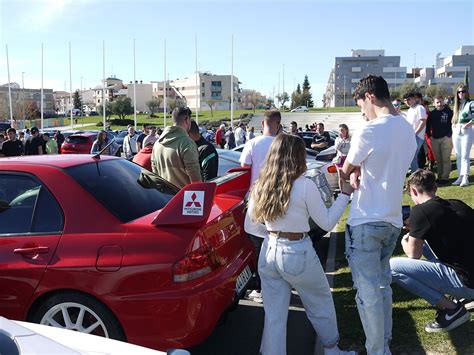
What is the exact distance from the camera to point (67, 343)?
91.4 inches

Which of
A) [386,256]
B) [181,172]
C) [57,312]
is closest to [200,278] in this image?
[57,312]

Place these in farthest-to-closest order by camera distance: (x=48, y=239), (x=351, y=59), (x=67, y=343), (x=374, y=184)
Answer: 1. (x=351, y=59)
2. (x=48, y=239)
3. (x=374, y=184)
4. (x=67, y=343)

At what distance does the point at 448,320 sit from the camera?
3.72m

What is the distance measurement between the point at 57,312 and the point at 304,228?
1863mm

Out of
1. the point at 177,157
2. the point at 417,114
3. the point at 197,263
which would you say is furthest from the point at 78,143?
the point at 197,263

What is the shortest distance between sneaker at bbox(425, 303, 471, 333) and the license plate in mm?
1514

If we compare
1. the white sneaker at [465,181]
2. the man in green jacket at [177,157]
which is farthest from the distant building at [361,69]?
the man in green jacket at [177,157]

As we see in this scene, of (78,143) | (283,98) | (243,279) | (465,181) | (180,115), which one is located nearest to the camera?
(243,279)

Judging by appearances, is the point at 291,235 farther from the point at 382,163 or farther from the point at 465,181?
the point at 465,181

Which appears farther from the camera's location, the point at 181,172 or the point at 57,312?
the point at 181,172

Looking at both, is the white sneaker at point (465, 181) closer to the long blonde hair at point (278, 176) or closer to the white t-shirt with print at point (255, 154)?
the white t-shirt with print at point (255, 154)

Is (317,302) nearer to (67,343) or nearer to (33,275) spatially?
(67,343)

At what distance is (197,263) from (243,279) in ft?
2.20

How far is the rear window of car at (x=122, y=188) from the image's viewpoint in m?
3.54
